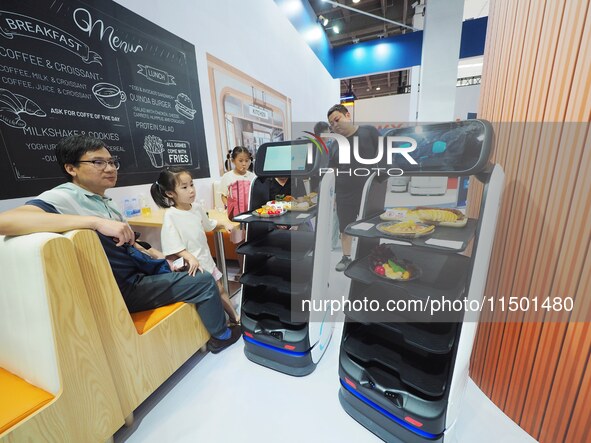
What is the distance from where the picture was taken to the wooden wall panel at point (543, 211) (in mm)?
964

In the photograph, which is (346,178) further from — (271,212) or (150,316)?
(150,316)

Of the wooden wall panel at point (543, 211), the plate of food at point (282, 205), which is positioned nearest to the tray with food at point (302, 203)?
the plate of food at point (282, 205)

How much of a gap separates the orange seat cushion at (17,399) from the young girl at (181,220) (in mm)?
850

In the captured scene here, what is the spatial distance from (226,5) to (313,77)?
149 inches

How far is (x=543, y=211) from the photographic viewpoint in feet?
3.61

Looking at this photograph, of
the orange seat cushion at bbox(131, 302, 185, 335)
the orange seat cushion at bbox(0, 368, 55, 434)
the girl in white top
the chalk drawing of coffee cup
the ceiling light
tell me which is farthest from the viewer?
the ceiling light

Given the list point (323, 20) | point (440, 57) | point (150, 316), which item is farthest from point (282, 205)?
point (323, 20)

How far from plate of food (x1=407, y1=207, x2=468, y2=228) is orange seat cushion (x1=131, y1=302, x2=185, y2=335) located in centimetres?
151

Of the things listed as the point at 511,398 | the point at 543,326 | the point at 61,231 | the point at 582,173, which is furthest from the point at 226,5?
the point at 511,398

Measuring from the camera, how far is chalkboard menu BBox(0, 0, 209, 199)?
172cm

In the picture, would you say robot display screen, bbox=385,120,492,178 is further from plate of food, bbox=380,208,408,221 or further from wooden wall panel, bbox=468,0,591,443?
wooden wall panel, bbox=468,0,591,443

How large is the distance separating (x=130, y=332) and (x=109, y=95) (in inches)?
83.9

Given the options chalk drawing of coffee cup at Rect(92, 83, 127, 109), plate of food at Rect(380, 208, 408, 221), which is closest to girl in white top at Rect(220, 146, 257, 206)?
chalk drawing of coffee cup at Rect(92, 83, 127, 109)

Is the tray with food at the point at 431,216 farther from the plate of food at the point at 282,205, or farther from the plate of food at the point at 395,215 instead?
the plate of food at the point at 282,205
